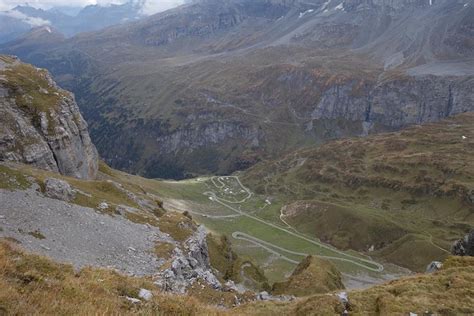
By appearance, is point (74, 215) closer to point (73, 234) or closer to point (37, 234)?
point (73, 234)

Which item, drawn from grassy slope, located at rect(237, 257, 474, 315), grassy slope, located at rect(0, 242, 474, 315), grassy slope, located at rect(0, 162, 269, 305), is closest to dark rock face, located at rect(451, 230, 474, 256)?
grassy slope, located at rect(0, 162, 269, 305)

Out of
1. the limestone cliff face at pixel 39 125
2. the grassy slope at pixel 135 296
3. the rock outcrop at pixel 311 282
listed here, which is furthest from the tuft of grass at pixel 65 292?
the limestone cliff face at pixel 39 125

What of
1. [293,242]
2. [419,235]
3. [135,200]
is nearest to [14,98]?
[135,200]

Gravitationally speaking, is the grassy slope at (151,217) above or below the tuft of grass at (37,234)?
below

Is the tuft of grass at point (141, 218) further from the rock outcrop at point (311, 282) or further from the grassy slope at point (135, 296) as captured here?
the grassy slope at point (135, 296)

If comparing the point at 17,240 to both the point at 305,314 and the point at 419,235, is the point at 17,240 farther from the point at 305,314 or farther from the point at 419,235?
the point at 419,235

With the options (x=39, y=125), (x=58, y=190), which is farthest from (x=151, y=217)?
(x=39, y=125)

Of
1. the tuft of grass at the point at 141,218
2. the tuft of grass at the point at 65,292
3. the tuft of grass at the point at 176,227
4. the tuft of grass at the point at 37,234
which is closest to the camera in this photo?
the tuft of grass at the point at 65,292
